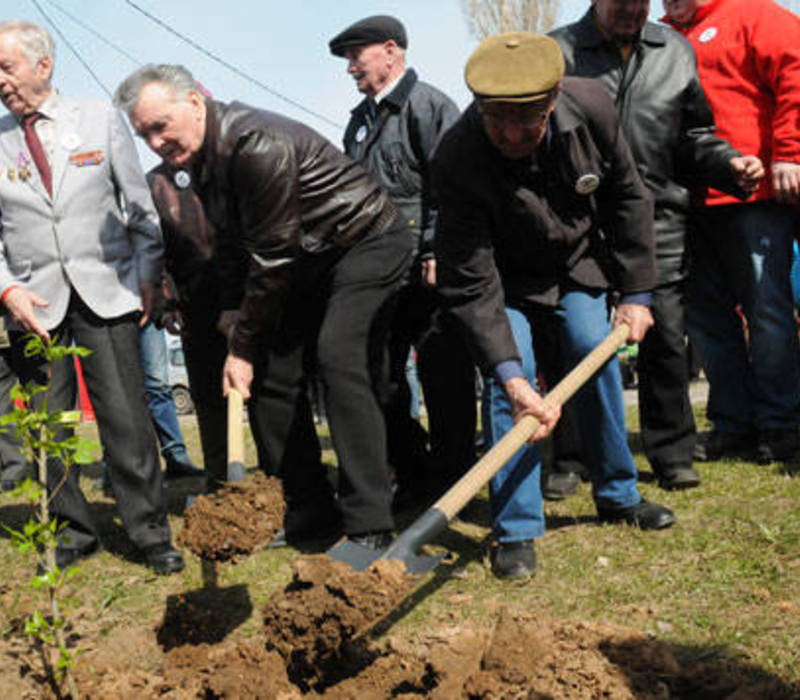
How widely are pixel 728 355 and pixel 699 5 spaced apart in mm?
1713

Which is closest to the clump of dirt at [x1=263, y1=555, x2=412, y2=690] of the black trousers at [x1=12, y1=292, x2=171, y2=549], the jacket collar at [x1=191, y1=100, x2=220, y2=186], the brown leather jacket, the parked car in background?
the brown leather jacket

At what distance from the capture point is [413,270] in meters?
4.34

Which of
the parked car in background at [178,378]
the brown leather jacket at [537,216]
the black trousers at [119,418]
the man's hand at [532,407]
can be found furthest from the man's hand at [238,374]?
the parked car in background at [178,378]

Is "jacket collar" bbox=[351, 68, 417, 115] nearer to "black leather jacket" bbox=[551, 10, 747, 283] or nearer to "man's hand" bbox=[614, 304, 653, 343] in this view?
"black leather jacket" bbox=[551, 10, 747, 283]

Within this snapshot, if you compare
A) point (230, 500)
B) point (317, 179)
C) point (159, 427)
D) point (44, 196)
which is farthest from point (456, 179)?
point (159, 427)

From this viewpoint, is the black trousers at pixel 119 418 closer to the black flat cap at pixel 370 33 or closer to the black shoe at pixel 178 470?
the black flat cap at pixel 370 33

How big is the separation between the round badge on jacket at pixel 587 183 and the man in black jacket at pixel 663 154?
812 millimetres

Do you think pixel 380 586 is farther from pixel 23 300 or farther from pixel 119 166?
pixel 119 166

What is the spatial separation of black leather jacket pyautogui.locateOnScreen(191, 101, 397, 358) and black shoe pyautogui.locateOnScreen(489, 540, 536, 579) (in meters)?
1.25

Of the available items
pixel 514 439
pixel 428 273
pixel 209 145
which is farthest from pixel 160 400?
pixel 514 439

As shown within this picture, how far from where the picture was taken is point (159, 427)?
5988 mm

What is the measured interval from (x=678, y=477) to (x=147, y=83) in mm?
2721

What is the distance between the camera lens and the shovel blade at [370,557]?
247 cm

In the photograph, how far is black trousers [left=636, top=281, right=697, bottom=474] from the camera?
155 inches
